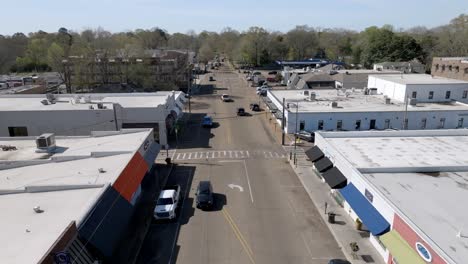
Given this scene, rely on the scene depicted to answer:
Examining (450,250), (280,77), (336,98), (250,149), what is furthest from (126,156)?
(280,77)

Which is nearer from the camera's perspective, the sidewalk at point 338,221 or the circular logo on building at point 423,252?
the circular logo on building at point 423,252

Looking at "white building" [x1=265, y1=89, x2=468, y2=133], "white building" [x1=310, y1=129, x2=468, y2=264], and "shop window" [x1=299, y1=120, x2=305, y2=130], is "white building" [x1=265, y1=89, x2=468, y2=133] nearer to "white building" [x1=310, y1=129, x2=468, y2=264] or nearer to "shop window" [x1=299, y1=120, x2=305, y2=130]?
"shop window" [x1=299, y1=120, x2=305, y2=130]

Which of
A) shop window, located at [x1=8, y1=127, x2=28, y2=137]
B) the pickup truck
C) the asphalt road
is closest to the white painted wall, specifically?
the asphalt road

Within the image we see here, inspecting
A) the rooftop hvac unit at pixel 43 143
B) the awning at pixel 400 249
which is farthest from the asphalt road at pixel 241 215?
the rooftop hvac unit at pixel 43 143

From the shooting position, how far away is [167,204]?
2509cm

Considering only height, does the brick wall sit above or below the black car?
above

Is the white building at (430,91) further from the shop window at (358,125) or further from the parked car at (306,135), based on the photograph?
the parked car at (306,135)

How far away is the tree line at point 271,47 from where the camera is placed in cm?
9100

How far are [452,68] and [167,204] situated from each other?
58017 millimetres

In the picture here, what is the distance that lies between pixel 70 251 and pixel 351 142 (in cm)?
2353

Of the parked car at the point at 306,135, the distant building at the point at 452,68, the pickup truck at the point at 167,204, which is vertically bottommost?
the pickup truck at the point at 167,204

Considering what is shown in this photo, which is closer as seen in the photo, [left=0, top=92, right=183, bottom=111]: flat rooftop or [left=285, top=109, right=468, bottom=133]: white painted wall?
[left=0, top=92, right=183, bottom=111]: flat rooftop

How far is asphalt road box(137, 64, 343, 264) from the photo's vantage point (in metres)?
20.8

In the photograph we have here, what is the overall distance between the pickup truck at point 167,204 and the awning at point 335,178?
1161cm
